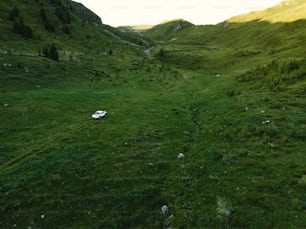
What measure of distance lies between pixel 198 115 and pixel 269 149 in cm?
966


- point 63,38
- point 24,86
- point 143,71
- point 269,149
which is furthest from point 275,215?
point 63,38

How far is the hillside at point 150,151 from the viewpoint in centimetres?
1193

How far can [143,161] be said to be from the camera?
1648 centimetres

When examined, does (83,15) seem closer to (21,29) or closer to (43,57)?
(21,29)

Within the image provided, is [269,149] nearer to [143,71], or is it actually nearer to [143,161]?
[143,161]

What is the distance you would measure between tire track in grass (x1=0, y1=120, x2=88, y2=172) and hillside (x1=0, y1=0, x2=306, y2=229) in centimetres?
10

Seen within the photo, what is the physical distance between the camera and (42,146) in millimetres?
17922

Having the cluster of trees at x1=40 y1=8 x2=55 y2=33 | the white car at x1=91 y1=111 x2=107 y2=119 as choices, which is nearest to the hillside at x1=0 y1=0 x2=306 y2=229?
the white car at x1=91 y1=111 x2=107 y2=119

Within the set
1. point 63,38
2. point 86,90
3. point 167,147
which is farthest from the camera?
point 63,38

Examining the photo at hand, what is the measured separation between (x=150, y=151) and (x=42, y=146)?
307 inches

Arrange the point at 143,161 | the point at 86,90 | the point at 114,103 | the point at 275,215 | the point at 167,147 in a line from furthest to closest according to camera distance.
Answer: the point at 86,90 < the point at 114,103 < the point at 167,147 < the point at 143,161 < the point at 275,215

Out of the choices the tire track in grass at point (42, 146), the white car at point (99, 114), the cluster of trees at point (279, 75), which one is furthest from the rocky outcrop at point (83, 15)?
the tire track in grass at point (42, 146)

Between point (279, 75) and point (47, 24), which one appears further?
point (47, 24)

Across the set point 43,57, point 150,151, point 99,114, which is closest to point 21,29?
point 43,57
